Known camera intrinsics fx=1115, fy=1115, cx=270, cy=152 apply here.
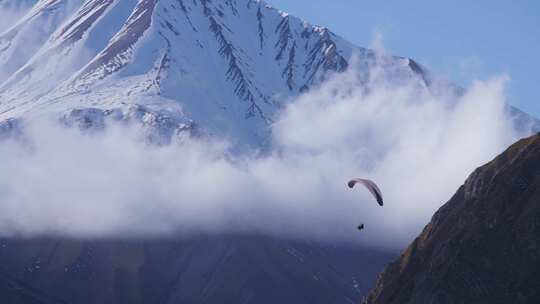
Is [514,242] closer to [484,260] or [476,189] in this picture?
[484,260]

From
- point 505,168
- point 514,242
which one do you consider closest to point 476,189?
point 505,168

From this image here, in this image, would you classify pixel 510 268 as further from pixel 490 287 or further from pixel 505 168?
pixel 505 168

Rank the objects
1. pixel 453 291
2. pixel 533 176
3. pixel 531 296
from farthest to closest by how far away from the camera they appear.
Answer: pixel 533 176 < pixel 453 291 < pixel 531 296

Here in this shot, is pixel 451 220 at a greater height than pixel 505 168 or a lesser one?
lesser

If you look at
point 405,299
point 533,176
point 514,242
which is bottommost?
point 405,299

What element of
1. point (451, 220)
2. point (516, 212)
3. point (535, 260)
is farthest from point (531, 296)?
point (451, 220)

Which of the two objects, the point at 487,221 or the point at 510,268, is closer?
the point at 510,268

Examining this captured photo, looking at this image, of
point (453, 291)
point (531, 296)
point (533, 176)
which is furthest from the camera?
point (533, 176)
